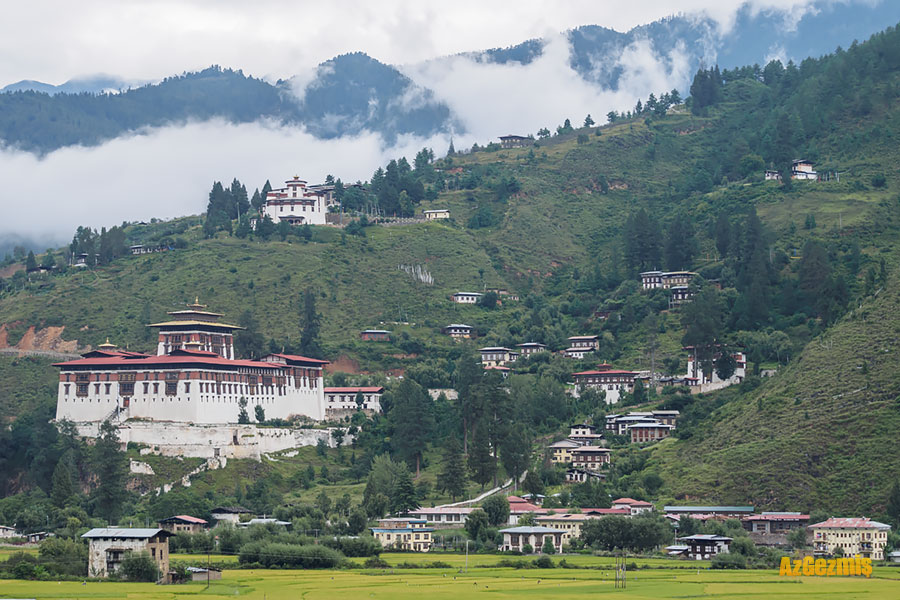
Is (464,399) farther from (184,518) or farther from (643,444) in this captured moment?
(184,518)

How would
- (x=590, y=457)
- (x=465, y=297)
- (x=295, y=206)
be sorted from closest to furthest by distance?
(x=590, y=457) < (x=465, y=297) < (x=295, y=206)

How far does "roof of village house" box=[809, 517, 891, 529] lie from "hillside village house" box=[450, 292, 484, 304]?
7228 cm

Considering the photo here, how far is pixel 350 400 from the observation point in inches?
5192

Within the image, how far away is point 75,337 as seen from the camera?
146 meters

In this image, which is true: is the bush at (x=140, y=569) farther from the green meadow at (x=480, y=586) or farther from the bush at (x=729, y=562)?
the bush at (x=729, y=562)

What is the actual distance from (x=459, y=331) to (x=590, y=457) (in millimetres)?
39716

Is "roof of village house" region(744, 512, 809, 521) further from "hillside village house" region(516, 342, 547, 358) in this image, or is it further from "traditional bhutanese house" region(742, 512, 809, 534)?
Result: "hillside village house" region(516, 342, 547, 358)

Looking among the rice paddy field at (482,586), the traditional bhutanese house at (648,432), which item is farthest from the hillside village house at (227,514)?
the traditional bhutanese house at (648,432)

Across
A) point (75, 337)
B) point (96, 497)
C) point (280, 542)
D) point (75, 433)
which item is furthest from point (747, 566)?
point (75, 337)

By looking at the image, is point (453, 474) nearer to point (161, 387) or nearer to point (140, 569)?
point (161, 387)

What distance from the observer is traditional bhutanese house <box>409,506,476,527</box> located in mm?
99688

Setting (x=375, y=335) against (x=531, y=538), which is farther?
(x=375, y=335)

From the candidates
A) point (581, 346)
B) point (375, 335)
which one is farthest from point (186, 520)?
point (581, 346)

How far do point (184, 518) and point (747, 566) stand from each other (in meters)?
37.2
